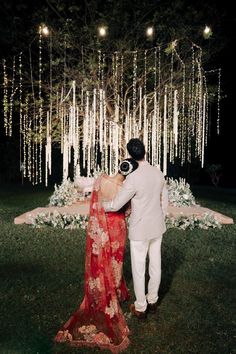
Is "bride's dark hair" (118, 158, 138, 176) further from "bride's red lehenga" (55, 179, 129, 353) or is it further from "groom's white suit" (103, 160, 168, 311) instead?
"bride's red lehenga" (55, 179, 129, 353)

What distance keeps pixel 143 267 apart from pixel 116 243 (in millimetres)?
436

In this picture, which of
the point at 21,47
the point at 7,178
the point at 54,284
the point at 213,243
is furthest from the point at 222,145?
the point at 54,284

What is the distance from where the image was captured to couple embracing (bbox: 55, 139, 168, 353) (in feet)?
16.6

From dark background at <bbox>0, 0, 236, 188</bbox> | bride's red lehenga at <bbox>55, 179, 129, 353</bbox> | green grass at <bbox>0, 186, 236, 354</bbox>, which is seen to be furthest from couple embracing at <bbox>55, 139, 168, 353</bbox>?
dark background at <bbox>0, 0, 236, 188</bbox>

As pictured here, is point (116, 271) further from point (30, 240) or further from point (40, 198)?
point (40, 198)

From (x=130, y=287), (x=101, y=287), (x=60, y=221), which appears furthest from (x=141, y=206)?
(x=60, y=221)

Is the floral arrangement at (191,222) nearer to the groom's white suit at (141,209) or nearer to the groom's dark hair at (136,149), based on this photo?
the groom's white suit at (141,209)

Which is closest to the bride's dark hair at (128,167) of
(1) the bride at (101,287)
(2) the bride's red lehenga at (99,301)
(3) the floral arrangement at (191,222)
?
(1) the bride at (101,287)

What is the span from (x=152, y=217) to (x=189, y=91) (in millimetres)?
10869

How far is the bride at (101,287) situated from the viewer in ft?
16.3

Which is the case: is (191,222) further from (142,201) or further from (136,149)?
(136,149)

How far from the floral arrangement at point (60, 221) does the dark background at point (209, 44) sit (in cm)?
631

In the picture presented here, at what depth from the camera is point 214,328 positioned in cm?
541

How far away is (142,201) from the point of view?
5379 mm
